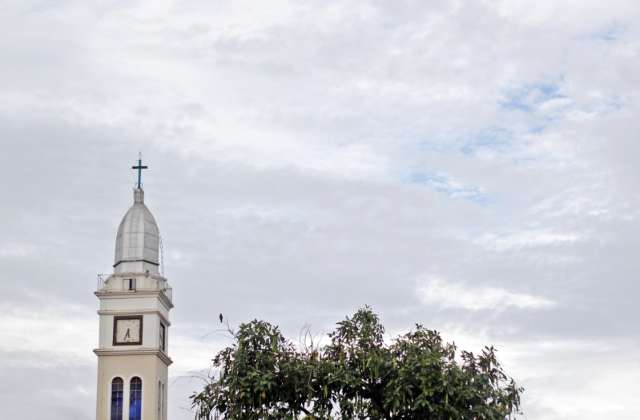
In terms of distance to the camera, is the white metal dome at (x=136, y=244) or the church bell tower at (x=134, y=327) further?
the white metal dome at (x=136, y=244)

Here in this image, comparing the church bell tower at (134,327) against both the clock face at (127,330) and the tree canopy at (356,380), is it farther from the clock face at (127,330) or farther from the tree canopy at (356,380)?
the tree canopy at (356,380)

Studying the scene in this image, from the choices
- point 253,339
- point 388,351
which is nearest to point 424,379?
point 388,351

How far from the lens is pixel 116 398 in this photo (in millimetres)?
71188

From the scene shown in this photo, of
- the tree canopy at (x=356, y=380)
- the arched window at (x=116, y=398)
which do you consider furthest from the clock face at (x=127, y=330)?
the tree canopy at (x=356, y=380)

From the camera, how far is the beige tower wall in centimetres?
7075

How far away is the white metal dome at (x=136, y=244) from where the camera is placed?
7400cm

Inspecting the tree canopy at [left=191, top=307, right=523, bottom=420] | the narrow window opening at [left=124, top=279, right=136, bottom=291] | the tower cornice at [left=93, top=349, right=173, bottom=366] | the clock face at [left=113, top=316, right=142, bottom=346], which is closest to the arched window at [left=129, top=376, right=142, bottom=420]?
the tower cornice at [left=93, top=349, right=173, bottom=366]

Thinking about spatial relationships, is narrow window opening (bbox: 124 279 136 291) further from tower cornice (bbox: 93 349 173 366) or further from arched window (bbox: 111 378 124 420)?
arched window (bbox: 111 378 124 420)

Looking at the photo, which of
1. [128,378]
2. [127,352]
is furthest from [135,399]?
[127,352]

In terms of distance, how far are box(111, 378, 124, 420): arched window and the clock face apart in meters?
2.12

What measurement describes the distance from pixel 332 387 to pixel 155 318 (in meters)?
39.0

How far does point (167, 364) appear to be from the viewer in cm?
7450

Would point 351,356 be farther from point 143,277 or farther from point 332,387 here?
point 143,277

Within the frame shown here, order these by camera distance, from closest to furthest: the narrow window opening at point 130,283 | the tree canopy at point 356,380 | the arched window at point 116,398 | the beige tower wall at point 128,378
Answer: the tree canopy at point 356,380
the beige tower wall at point 128,378
the arched window at point 116,398
the narrow window opening at point 130,283
